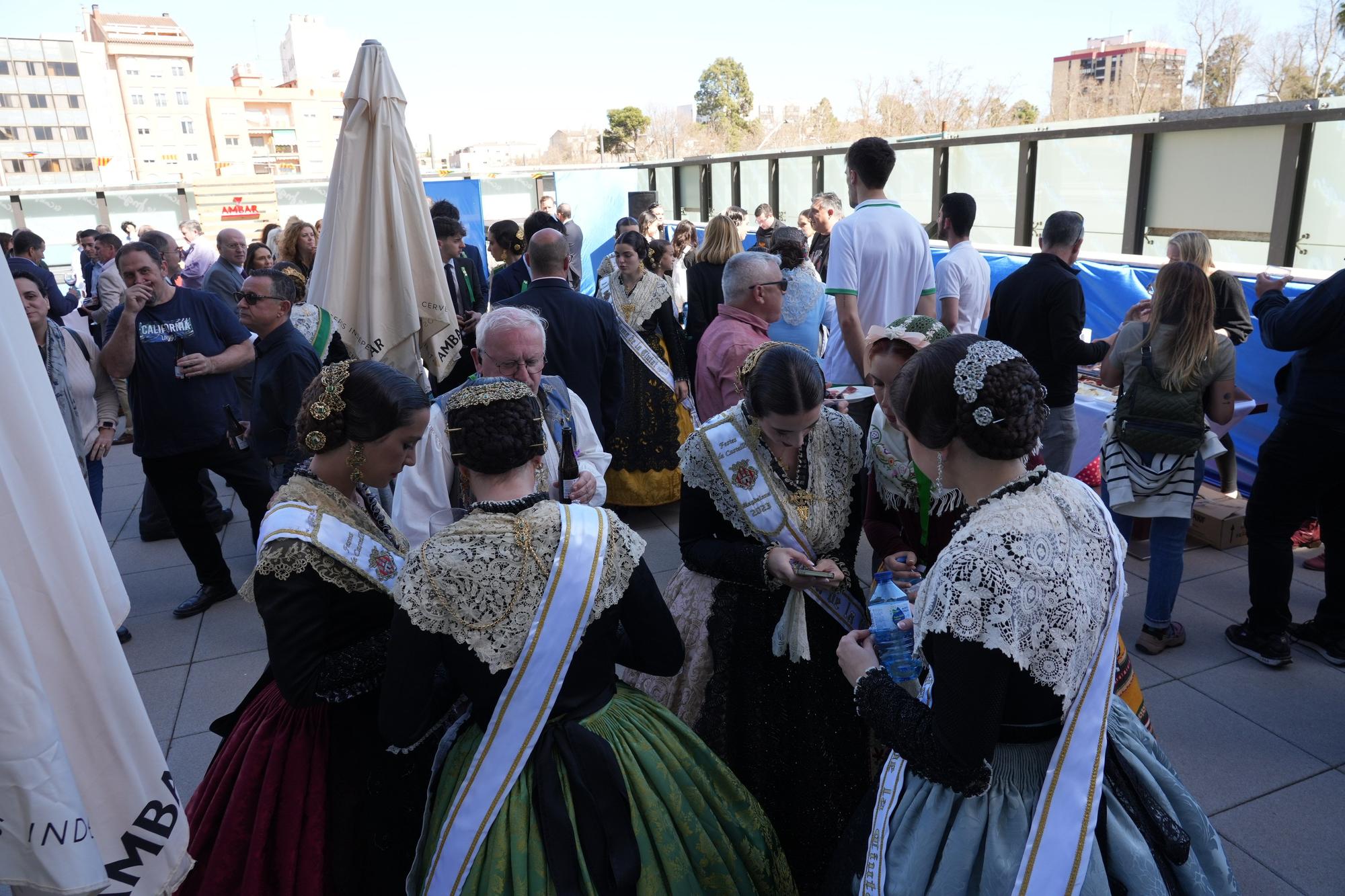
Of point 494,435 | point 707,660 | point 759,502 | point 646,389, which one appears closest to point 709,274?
point 646,389

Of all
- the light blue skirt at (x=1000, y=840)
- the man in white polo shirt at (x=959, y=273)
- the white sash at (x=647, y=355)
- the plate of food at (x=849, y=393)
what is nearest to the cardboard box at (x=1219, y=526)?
the man in white polo shirt at (x=959, y=273)

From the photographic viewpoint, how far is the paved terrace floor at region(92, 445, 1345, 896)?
111 inches

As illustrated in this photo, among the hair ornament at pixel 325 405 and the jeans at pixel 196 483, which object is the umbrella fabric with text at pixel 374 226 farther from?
the hair ornament at pixel 325 405

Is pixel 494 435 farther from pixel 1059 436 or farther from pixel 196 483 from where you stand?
pixel 196 483

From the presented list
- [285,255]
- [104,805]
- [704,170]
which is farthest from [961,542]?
[704,170]

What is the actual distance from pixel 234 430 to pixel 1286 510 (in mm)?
4978

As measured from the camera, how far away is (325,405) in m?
1.99

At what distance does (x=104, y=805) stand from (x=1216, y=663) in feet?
13.7

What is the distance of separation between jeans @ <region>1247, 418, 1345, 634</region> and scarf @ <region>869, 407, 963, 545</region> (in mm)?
2171

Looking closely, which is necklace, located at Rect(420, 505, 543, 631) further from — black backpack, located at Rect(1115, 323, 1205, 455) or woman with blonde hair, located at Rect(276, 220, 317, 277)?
woman with blonde hair, located at Rect(276, 220, 317, 277)

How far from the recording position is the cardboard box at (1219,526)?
504 cm

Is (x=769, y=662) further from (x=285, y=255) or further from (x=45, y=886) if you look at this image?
(x=285, y=255)

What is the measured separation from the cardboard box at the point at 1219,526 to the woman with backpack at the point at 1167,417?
124cm

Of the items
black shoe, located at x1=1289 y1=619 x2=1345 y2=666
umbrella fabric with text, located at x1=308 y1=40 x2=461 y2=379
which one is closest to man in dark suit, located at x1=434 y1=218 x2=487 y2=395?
umbrella fabric with text, located at x1=308 y1=40 x2=461 y2=379
